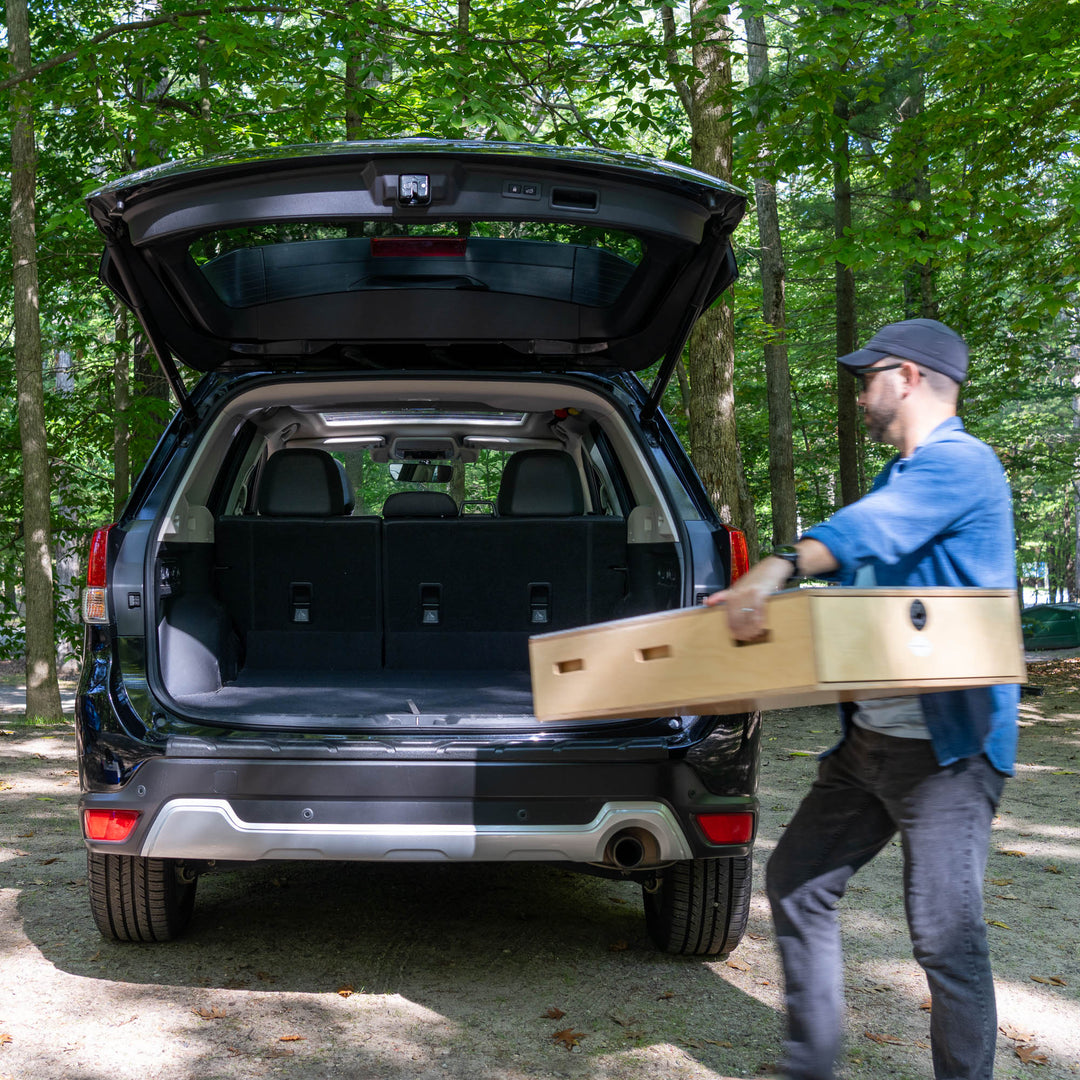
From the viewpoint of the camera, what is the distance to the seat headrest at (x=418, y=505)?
5.03 meters

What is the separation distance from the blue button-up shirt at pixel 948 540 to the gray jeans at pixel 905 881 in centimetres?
7

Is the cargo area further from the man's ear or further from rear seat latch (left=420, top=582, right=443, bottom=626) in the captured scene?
the man's ear

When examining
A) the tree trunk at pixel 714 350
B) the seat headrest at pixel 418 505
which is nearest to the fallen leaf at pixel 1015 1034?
the seat headrest at pixel 418 505

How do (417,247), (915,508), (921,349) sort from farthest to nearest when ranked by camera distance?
(417,247) → (921,349) → (915,508)

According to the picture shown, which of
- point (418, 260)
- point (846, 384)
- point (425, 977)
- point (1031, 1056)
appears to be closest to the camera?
point (1031, 1056)

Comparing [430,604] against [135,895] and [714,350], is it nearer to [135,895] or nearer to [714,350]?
[135,895]

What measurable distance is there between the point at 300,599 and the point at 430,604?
0.53 metres

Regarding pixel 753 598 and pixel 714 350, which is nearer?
pixel 753 598

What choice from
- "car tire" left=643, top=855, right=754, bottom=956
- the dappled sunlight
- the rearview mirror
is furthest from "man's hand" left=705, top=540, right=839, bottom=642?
the rearview mirror

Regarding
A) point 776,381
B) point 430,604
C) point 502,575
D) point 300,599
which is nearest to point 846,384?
point 776,381

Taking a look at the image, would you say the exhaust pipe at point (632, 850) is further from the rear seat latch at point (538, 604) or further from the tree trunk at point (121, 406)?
the tree trunk at point (121, 406)

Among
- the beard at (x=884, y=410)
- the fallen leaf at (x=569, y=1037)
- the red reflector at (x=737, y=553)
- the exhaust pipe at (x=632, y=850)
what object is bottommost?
the fallen leaf at (x=569, y=1037)

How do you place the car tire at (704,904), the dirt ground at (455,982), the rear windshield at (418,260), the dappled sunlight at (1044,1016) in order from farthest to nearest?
the rear windshield at (418,260)
the car tire at (704,904)
the dappled sunlight at (1044,1016)
the dirt ground at (455,982)

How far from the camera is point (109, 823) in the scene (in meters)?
3.37
